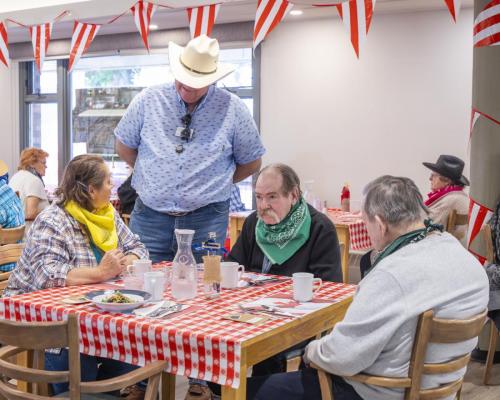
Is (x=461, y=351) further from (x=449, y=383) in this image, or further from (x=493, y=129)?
(x=493, y=129)

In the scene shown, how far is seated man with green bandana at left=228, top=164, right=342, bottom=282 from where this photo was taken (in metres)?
3.07

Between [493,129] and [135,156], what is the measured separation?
2.11m

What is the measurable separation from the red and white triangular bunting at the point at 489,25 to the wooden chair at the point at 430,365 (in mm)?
2551

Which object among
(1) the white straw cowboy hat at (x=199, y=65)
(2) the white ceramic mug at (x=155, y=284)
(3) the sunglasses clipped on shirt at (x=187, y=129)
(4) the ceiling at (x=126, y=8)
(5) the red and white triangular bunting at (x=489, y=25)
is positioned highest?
(4) the ceiling at (x=126, y=8)

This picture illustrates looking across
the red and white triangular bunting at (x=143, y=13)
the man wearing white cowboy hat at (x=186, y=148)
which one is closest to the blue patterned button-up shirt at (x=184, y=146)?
the man wearing white cowboy hat at (x=186, y=148)

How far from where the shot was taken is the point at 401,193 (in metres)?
2.19


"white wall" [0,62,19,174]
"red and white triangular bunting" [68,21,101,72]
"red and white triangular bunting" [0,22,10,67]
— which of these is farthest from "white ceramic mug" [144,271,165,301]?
"white wall" [0,62,19,174]

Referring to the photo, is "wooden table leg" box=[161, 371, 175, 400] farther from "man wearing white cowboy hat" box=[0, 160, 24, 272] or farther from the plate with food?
"man wearing white cowboy hat" box=[0, 160, 24, 272]

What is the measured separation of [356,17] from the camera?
14.2 feet

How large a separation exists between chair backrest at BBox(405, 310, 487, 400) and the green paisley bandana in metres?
1.06

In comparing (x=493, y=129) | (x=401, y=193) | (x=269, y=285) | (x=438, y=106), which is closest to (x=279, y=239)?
(x=269, y=285)

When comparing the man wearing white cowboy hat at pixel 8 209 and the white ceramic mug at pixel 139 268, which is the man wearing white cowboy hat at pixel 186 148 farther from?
the man wearing white cowboy hat at pixel 8 209

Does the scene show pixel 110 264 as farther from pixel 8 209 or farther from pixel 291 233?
pixel 8 209

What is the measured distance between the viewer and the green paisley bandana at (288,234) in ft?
10.1
